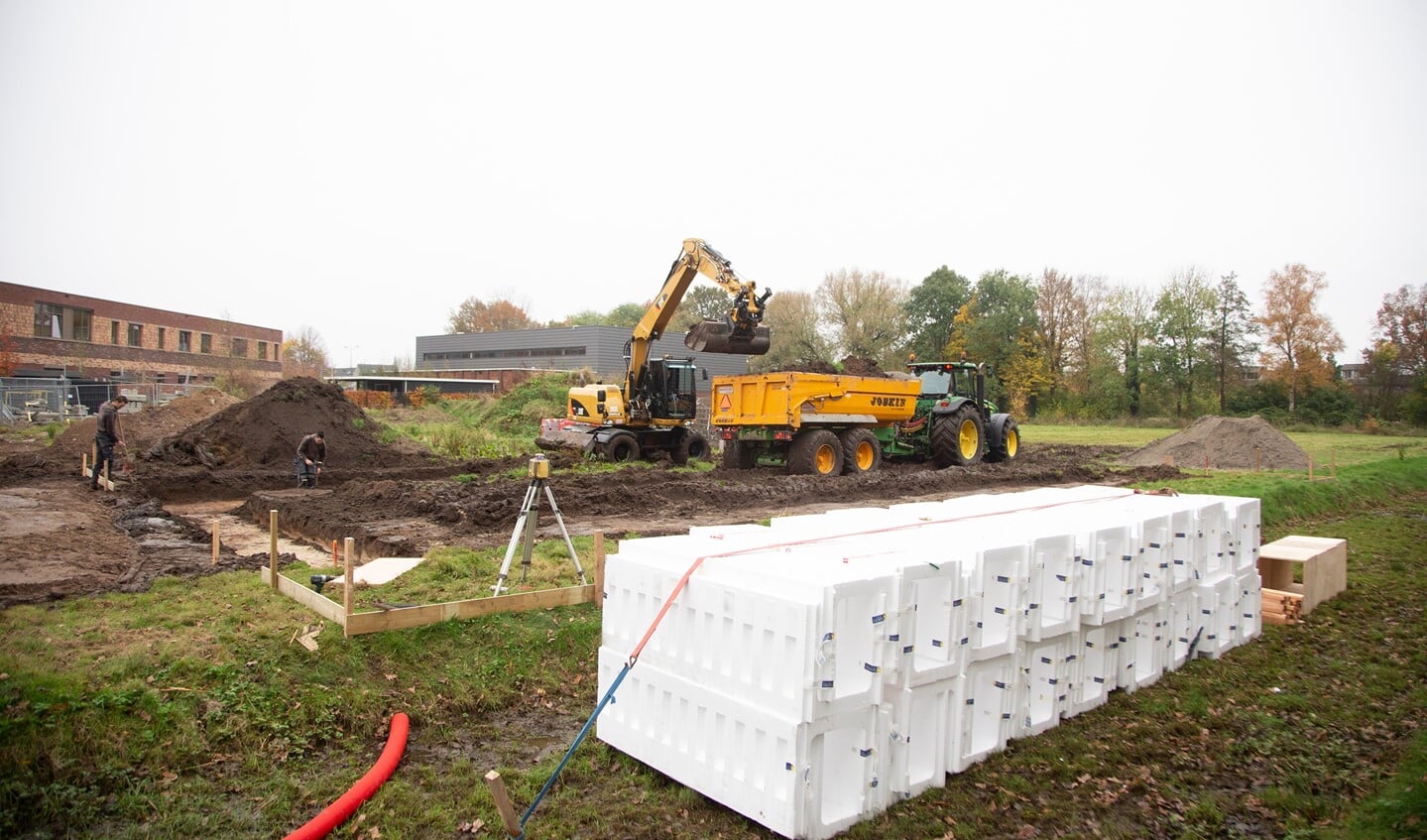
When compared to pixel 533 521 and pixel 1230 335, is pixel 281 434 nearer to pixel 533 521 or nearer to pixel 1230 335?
pixel 533 521

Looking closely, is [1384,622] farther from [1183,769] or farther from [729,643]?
[729,643]

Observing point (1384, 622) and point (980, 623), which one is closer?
point (980, 623)

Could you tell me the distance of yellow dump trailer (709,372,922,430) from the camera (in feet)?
53.3

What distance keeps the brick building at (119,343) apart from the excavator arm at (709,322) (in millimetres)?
21024

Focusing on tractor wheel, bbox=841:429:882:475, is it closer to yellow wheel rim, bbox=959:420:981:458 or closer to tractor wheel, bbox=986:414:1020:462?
yellow wheel rim, bbox=959:420:981:458

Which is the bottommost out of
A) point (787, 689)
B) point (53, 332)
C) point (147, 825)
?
point (147, 825)

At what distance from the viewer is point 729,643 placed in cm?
418

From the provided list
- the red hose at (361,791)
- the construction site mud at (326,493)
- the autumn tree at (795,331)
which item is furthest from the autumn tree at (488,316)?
the red hose at (361,791)

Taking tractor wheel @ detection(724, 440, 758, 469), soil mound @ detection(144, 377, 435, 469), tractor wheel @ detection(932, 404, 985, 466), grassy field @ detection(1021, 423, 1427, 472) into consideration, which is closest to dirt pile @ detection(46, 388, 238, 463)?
soil mound @ detection(144, 377, 435, 469)

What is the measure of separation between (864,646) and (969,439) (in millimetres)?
16829

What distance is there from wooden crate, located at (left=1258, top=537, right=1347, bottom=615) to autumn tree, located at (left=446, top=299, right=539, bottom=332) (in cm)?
6720

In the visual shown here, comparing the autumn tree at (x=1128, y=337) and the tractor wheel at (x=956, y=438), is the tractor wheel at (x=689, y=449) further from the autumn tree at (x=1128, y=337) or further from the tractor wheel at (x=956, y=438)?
the autumn tree at (x=1128, y=337)

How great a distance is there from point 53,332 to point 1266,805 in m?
42.9

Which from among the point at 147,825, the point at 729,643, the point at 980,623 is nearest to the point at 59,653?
the point at 147,825
